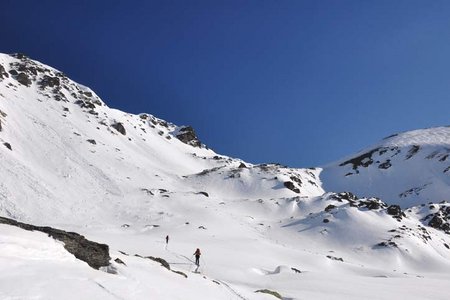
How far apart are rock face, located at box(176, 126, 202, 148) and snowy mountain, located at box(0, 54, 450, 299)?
557 mm

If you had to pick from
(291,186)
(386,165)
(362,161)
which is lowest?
(291,186)

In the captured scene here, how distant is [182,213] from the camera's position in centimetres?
7338

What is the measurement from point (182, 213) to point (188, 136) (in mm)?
85222

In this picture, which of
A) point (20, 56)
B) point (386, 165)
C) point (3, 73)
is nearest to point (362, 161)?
point (386, 165)

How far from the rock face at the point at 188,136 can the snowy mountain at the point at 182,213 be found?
557 mm

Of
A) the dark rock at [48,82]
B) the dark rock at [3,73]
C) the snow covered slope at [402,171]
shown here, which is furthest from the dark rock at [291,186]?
the dark rock at [3,73]

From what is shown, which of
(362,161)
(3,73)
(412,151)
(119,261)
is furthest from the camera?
(362,161)

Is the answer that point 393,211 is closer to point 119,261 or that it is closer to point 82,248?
point 119,261

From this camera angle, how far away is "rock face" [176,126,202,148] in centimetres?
15500

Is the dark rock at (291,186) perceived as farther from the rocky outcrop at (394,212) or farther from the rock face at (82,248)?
the rock face at (82,248)

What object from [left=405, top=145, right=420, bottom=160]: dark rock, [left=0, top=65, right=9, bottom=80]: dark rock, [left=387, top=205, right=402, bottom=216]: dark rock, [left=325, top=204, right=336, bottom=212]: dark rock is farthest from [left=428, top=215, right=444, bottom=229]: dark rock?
[left=0, top=65, right=9, bottom=80]: dark rock

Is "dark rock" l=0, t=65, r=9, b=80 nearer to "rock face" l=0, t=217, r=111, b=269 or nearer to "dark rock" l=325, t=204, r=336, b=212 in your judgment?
"dark rock" l=325, t=204, r=336, b=212

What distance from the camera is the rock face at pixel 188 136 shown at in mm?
155000

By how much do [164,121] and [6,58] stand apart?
58.7m
